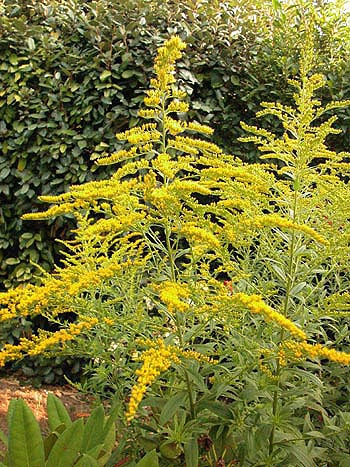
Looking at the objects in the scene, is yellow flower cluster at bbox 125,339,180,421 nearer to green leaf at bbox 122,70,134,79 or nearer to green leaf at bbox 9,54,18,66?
green leaf at bbox 122,70,134,79

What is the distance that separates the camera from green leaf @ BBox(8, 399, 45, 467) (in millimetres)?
2156

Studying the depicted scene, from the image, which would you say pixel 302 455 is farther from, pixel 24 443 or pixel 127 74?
pixel 127 74

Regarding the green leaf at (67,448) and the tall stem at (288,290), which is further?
the tall stem at (288,290)

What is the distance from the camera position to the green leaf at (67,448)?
7.07 feet

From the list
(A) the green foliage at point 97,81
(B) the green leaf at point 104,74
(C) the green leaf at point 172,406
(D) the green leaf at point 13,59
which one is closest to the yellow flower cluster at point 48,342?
(C) the green leaf at point 172,406

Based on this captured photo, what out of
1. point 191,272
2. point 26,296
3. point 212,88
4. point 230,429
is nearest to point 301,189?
point 191,272

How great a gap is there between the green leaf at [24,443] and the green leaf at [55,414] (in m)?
0.46

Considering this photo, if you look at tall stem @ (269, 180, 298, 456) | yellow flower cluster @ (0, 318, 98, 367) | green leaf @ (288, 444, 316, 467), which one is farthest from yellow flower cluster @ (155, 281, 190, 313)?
green leaf @ (288, 444, 316, 467)

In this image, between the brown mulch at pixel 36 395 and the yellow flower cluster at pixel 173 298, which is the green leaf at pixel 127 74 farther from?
the yellow flower cluster at pixel 173 298

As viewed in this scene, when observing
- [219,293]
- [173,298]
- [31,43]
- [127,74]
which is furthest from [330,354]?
[31,43]

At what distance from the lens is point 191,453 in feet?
7.65

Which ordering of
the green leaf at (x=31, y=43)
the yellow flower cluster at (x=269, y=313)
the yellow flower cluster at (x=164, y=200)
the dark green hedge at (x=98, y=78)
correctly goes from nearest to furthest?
1. the yellow flower cluster at (x=269, y=313)
2. the yellow flower cluster at (x=164, y=200)
3. the dark green hedge at (x=98, y=78)
4. the green leaf at (x=31, y=43)

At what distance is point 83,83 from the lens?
4910 mm

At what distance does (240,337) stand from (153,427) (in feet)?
2.01
